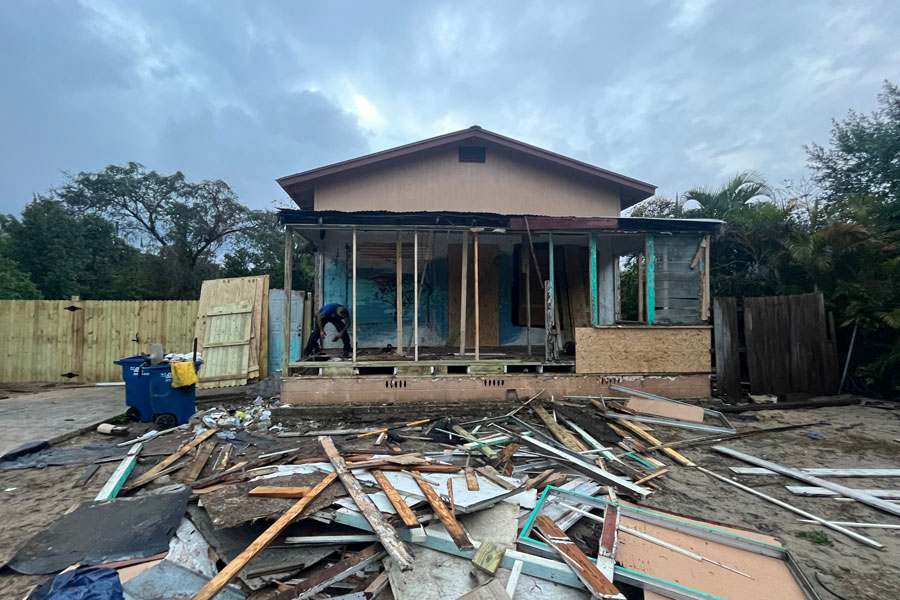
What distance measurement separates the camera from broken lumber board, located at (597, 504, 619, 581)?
2701 mm

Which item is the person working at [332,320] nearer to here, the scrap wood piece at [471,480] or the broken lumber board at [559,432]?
the broken lumber board at [559,432]

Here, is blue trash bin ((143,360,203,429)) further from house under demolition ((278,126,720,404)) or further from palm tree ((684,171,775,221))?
palm tree ((684,171,775,221))

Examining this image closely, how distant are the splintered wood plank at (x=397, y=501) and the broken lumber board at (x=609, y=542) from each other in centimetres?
134

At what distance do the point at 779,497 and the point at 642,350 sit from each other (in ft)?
11.3

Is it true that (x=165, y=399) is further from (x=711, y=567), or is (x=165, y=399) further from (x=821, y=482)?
(x=821, y=482)

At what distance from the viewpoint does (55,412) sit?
7223 mm

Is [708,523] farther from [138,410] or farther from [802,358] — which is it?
[138,410]

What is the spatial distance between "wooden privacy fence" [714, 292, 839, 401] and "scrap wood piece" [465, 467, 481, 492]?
607cm

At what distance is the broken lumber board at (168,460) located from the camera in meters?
4.28

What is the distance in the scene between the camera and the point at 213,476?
425cm

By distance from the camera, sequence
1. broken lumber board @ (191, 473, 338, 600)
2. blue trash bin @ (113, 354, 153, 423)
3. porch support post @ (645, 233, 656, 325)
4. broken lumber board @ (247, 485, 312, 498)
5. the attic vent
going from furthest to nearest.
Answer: the attic vent < porch support post @ (645, 233, 656, 325) < blue trash bin @ (113, 354, 153, 423) < broken lumber board @ (247, 485, 312, 498) < broken lumber board @ (191, 473, 338, 600)

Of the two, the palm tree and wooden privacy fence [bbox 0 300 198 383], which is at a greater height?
the palm tree

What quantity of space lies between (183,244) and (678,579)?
2226cm

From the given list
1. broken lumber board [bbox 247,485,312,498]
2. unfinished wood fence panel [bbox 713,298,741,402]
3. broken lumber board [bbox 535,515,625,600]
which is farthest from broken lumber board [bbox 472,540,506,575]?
unfinished wood fence panel [bbox 713,298,741,402]
